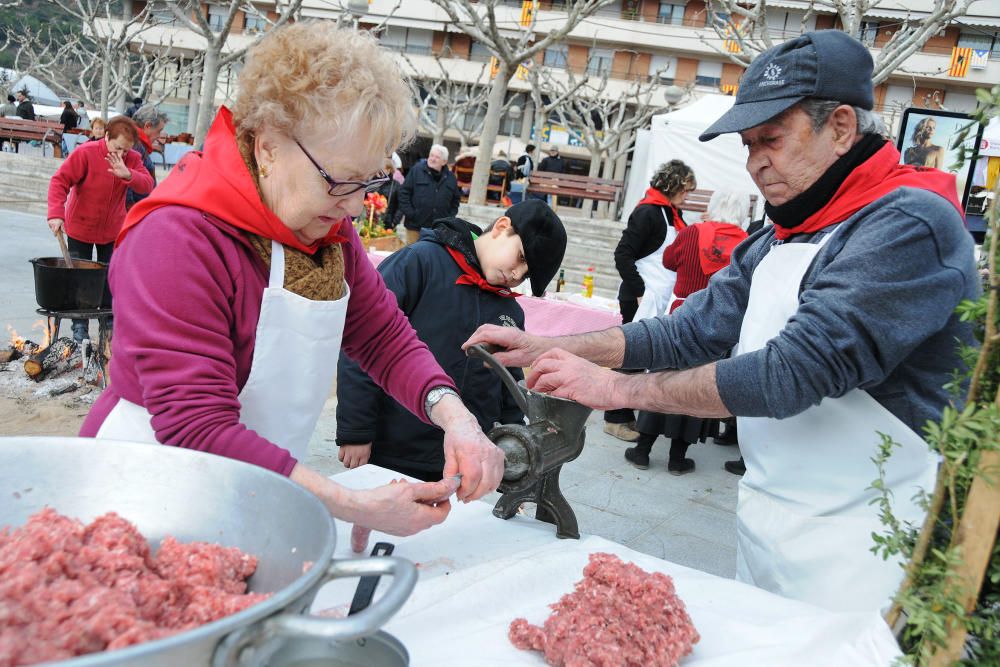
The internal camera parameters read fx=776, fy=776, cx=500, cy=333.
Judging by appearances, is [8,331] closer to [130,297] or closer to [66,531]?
[130,297]

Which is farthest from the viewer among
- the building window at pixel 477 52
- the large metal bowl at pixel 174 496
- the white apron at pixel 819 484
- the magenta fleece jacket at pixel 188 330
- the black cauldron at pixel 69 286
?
the building window at pixel 477 52

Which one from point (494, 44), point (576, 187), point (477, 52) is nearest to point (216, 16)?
point (477, 52)

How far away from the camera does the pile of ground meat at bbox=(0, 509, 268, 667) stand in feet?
2.40

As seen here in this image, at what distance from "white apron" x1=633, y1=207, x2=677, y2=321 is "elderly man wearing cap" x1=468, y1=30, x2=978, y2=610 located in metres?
4.15

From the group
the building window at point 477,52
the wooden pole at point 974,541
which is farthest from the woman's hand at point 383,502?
the building window at point 477,52

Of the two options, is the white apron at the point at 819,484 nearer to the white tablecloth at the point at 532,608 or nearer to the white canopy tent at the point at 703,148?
the white tablecloth at the point at 532,608

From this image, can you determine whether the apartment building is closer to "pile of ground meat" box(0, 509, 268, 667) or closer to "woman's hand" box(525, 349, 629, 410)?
"woman's hand" box(525, 349, 629, 410)

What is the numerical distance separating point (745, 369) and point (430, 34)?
44.7 meters

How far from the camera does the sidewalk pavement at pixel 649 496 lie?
4160 mm

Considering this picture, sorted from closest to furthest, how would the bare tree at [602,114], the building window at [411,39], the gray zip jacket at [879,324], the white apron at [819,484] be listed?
the gray zip jacket at [879,324] → the white apron at [819,484] → the bare tree at [602,114] → the building window at [411,39]

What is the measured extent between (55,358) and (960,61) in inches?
1612

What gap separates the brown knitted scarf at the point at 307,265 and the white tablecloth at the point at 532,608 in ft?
1.72

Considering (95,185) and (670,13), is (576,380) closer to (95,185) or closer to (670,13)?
(95,185)

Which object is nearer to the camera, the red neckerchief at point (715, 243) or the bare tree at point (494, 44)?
the red neckerchief at point (715, 243)
